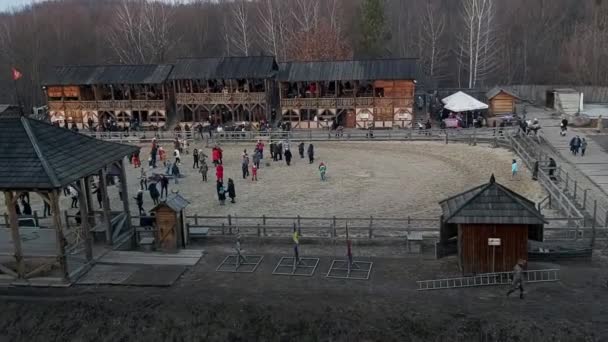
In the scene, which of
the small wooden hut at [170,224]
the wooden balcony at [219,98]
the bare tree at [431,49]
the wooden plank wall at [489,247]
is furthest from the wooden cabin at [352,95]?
the wooden plank wall at [489,247]

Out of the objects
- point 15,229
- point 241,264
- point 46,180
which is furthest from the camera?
point 241,264

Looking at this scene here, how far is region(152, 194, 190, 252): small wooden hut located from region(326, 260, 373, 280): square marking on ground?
5181mm

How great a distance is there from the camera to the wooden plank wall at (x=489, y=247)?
50.2ft

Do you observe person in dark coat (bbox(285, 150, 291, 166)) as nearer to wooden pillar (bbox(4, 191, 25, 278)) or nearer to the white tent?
the white tent

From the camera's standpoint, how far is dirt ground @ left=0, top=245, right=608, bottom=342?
13.2m

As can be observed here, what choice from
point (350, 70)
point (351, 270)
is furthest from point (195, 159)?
point (351, 270)

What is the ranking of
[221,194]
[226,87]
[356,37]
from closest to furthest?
[221,194]
[226,87]
[356,37]

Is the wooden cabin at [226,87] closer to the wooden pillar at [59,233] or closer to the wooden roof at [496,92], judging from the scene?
the wooden roof at [496,92]

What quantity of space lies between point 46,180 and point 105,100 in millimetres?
33230

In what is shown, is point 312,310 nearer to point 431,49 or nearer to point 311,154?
point 311,154

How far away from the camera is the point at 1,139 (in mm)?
16578

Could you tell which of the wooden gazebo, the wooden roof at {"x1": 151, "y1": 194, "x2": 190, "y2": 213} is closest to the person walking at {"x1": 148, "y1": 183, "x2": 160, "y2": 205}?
the wooden gazebo

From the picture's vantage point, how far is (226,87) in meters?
45.4

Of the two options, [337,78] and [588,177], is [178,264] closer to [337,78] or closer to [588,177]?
[588,177]
